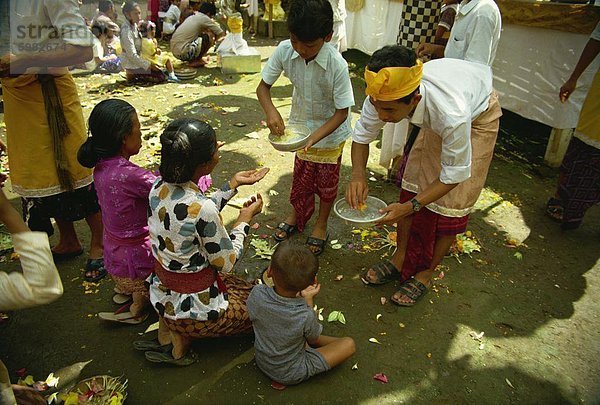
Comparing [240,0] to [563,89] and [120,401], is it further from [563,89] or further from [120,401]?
[120,401]

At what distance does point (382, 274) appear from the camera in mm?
3541

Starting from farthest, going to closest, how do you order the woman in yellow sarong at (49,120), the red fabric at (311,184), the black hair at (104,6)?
the black hair at (104,6) < the red fabric at (311,184) < the woman in yellow sarong at (49,120)

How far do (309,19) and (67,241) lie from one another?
2.71m

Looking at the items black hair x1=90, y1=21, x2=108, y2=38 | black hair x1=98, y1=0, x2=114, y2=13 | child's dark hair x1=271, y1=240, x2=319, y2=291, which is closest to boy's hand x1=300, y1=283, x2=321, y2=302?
child's dark hair x1=271, y1=240, x2=319, y2=291

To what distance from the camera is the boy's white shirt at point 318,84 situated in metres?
3.29

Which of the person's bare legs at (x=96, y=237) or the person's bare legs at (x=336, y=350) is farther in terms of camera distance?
the person's bare legs at (x=96, y=237)

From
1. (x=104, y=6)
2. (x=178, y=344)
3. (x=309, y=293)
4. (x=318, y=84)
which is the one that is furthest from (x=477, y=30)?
(x=104, y=6)

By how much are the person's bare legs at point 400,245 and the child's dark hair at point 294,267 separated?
3.98 feet

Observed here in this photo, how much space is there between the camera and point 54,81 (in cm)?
304

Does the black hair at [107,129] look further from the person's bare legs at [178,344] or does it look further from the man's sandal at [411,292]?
the man's sandal at [411,292]

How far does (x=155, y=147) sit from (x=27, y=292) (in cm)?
413

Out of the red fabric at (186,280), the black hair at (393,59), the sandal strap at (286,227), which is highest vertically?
the black hair at (393,59)

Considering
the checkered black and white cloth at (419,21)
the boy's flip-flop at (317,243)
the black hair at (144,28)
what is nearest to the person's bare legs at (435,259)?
the boy's flip-flop at (317,243)

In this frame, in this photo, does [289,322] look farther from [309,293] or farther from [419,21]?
[419,21]
